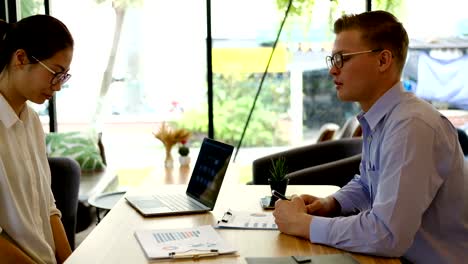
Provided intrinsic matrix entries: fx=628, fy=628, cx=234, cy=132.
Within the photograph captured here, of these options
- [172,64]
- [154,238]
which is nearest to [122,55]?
[172,64]

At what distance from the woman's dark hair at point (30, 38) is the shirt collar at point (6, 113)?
0.39ft

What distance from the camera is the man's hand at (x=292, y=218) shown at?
6.38 ft

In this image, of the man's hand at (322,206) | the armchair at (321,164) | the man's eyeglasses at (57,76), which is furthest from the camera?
the armchair at (321,164)

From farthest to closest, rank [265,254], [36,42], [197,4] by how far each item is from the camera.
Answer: [197,4] < [36,42] < [265,254]

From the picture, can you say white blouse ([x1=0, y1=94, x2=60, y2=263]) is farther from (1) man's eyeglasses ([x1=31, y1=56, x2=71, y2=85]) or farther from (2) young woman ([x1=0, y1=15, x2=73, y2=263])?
(1) man's eyeglasses ([x1=31, y1=56, x2=71, y2=85])

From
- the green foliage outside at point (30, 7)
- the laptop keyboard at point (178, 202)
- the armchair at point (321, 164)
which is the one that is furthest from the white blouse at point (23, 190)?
the green foliage outside at point (30, 7)

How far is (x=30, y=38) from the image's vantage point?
2.11 metres

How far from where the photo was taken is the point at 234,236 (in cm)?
197

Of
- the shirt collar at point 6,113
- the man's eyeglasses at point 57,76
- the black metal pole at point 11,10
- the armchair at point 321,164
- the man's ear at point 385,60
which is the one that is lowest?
the armchair at point 321,164

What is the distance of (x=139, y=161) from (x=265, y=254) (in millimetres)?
4286

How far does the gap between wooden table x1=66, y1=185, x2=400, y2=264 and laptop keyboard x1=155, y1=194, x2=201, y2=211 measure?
0.08 meters

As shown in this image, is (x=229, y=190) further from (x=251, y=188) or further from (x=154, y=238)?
(x=154, y=238)

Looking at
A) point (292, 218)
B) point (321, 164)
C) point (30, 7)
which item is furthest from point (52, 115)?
point (292, 218)

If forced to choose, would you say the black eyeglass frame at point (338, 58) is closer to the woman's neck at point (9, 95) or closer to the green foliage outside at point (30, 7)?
the woman's neck at point (9, 95)
